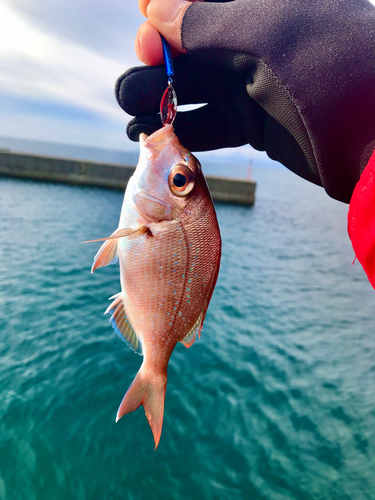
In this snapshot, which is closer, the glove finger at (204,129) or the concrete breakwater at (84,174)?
the glove finger at (204,129)

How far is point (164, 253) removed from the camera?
5.34 ft

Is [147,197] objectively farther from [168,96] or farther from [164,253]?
[168,96]

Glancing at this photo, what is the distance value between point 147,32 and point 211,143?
85 cm

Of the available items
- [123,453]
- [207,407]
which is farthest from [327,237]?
[123,453]

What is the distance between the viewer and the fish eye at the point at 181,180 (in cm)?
163

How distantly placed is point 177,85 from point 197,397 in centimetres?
513

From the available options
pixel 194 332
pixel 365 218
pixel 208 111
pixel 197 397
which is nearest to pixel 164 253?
pixel 194 332

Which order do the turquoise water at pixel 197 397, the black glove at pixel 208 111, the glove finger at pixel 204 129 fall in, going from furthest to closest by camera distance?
the turquoise water at pixel 197 397, the glove finger at pixel 204 129, the black glove at pixel 208 111

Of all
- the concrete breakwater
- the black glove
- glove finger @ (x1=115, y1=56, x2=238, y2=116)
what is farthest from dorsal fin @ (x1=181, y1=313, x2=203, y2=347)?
the concrete breakwater

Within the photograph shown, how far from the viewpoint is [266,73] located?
1.46 m

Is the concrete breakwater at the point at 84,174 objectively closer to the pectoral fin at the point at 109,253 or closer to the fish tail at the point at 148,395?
the pectoral fin at the point at 109,253

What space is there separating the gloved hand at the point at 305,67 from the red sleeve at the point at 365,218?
18cm

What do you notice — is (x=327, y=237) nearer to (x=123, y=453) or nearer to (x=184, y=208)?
(x=123, y=453)

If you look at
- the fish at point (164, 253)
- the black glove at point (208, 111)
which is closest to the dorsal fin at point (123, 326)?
the fish at point (164, 253)
